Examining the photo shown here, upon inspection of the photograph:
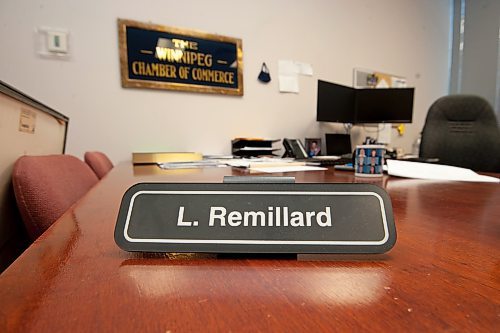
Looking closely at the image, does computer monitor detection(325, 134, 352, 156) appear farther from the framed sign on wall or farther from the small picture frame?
the framed sign on wall

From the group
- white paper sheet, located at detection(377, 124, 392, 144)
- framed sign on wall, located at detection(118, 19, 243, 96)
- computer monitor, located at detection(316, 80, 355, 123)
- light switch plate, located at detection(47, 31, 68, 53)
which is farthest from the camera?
white paper sheet, located at detection(377, 124, 392, 144)

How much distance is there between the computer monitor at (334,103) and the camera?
207 cm

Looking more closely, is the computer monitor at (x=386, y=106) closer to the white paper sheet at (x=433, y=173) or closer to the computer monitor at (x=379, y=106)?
the computer monitor at (x=379, y=106)

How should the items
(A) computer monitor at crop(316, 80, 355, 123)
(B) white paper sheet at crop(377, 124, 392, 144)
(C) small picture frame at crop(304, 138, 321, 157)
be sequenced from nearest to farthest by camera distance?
(A) computer monitor at crop(316, 80, 355, 123) < (C) small picture frame at crop(304, 138, 321, 157) < (B) white paper sheet at crop(377, 124, 392, 144)

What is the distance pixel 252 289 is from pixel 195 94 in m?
1.83

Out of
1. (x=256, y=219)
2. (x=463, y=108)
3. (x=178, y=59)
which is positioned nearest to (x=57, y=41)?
(x=178, y=59)

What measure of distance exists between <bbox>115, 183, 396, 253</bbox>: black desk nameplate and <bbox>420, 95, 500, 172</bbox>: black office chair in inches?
75.0

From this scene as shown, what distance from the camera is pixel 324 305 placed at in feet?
0.58

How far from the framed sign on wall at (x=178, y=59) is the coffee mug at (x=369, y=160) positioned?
52.7 inches

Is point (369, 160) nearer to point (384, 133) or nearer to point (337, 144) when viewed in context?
point (337, 144)

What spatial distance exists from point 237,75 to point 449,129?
1.42 metres

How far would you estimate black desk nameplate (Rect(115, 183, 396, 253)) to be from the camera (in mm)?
255

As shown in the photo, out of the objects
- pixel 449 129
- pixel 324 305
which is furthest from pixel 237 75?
pixel 324 305

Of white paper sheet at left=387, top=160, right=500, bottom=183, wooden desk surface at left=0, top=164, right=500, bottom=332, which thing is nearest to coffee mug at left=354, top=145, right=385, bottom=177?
white paper sheet at left=387, top=160, right=500, bottom=183
